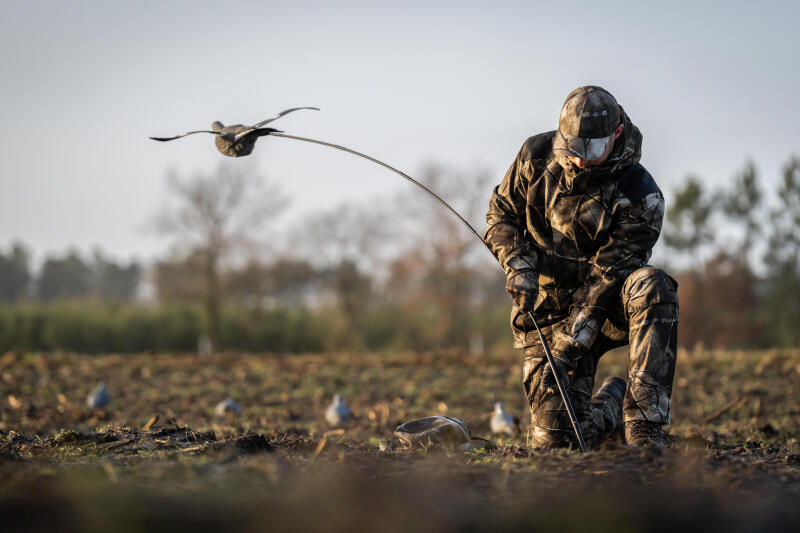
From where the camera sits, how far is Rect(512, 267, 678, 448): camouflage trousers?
4461 millimetres

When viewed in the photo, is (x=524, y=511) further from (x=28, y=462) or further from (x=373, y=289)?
(x=373, y=289)

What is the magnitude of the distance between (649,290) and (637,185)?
72cm

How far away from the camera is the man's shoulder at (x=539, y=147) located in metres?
5.02

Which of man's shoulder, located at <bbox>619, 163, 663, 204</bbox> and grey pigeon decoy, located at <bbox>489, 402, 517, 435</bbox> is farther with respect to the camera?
grey pigeon decoy, located at <bbox>489, 402, 517, 435</bbox>

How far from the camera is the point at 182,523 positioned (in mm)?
2230

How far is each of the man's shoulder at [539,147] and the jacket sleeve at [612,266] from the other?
599mm

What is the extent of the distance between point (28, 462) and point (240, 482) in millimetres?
1069

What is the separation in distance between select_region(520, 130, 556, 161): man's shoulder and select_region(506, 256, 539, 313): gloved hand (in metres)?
0.70

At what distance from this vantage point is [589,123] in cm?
446

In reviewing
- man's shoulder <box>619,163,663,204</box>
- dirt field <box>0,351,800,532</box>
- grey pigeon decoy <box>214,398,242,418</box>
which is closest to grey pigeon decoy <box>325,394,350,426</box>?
grey pigeon decoy <box>214,398,242,418</box>

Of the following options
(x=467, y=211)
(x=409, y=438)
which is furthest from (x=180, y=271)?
(x=409, y=438)

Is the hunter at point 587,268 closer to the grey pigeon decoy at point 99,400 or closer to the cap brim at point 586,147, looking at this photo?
the cap brim at point 586,147

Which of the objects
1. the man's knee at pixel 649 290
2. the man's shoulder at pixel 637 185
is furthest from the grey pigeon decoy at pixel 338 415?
the man's shoulder at pixel 637 185

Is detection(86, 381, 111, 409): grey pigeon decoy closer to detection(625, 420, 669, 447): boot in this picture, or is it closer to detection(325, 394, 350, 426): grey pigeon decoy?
detection(325, 394, 350, 426): grey pigeon decoy
